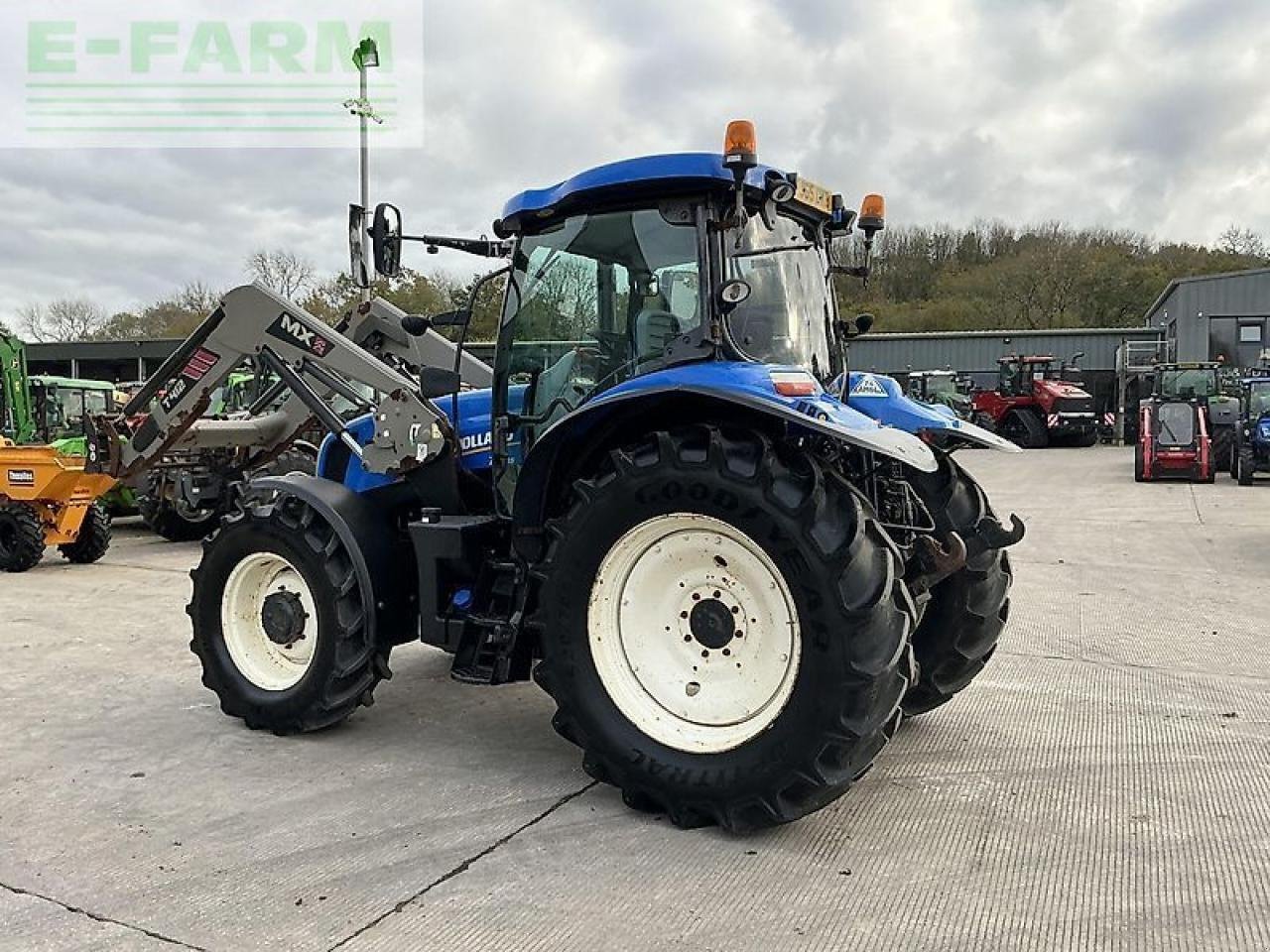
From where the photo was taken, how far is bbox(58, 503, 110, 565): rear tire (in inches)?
412

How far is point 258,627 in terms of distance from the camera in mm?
5055

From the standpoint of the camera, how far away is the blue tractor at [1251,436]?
16703 millimetres

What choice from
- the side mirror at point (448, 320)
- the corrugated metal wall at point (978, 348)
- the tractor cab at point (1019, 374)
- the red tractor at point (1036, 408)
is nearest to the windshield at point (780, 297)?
the side mirror at point (448, 320)

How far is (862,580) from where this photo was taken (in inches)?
136

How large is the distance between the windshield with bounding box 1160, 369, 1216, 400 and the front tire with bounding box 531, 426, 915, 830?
20.5m

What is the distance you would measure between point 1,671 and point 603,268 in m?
4.39

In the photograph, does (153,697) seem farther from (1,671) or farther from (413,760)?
(413,760)

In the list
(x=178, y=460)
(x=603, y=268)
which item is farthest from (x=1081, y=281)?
(x=603, y=268)

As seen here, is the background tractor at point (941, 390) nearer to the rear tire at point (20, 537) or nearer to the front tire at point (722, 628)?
the rear tire at point (20, 537)

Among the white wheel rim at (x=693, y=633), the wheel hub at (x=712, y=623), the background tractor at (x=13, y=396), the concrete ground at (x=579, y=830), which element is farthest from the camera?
the background tractor at (x=13, y=396)

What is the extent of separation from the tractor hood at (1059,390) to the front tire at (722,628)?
2681cm

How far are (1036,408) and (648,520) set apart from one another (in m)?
27.3

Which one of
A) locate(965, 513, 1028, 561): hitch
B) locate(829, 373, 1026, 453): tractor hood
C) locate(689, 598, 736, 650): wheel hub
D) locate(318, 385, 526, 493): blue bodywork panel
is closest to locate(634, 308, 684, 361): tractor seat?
locate(318, 385, 526, 493): blue bodywork panel

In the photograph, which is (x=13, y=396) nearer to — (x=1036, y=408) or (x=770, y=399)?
(x=770, y=399)
